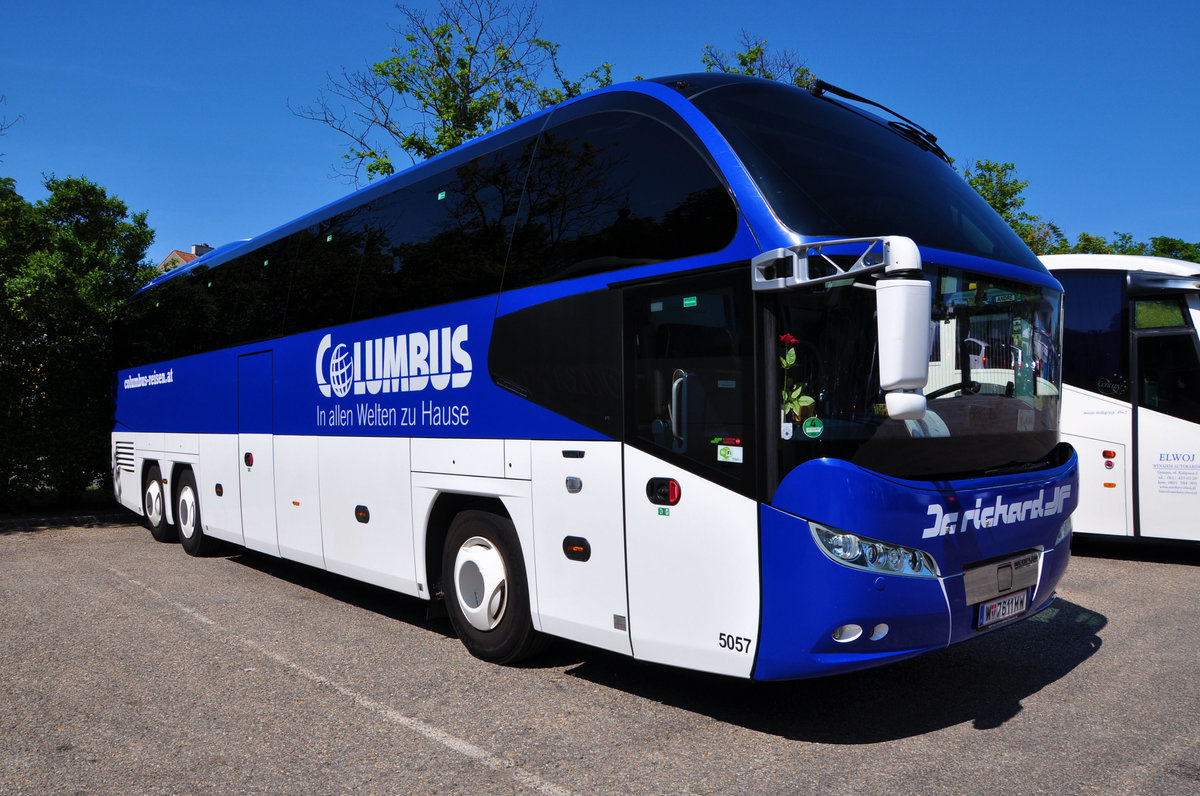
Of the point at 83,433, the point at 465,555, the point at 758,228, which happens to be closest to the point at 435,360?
the point at 465,555

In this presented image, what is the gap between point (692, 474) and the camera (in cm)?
466

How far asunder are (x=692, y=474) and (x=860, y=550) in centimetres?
93

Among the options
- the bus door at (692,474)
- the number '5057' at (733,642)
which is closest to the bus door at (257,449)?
the bus door at (692,474)

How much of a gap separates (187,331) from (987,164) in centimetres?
2290

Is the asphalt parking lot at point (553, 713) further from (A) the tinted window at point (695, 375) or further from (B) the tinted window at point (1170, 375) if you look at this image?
(B) the tinted window at point (1170, 375)

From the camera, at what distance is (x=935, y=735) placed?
15.2ft

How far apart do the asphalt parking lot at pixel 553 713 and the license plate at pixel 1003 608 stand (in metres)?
0.56

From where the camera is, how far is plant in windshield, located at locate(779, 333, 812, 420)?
4.25 meters

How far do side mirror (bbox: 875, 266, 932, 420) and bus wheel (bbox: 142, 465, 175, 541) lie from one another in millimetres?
11114

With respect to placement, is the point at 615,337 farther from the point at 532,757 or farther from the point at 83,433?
the point at 83,433

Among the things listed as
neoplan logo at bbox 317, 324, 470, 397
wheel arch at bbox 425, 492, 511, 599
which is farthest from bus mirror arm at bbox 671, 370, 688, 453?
wheel arch at bbox 425, 492, 511, 599

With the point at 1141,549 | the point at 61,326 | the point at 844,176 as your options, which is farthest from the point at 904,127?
the point at 61,326

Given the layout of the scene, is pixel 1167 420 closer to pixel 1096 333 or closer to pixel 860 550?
pixel 1096 333

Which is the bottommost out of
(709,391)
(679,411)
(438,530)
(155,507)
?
(155,507)
